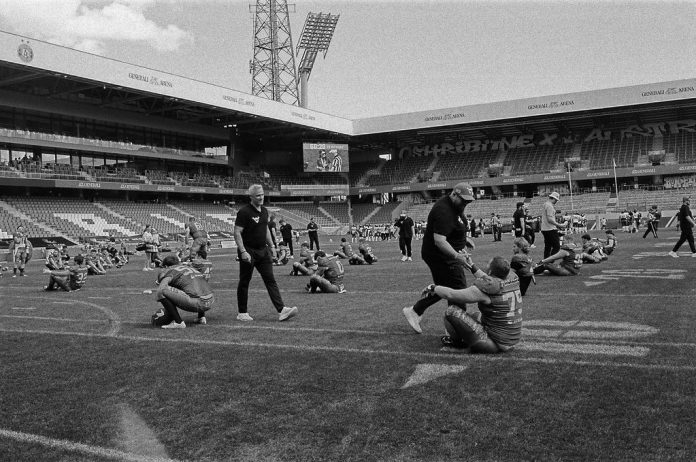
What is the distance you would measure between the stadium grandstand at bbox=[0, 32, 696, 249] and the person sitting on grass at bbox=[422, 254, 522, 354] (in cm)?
3484

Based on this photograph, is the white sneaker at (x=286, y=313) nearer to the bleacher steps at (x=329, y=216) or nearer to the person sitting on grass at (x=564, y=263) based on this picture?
the person sitting on grass at (x=564, y=263)

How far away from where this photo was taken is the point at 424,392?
4742mm

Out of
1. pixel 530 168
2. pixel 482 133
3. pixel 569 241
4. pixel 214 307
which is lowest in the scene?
pixel 214 307

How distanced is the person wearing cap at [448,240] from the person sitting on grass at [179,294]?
10.9 feet

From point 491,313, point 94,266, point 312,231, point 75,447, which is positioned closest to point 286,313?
point 491,313

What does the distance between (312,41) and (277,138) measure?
12.9 meters

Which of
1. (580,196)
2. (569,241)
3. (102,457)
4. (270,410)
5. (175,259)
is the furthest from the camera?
(580,196)

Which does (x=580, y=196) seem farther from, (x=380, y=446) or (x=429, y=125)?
(x=380, y=446)

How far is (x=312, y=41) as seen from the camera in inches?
2692

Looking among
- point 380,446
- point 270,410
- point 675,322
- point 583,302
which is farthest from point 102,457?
point 583,302

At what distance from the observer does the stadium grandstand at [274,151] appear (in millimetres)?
40062

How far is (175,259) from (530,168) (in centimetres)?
5333

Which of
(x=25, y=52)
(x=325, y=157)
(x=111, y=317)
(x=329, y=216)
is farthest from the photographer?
(x=329, y=216)

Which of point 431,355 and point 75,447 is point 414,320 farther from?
point 75,447
